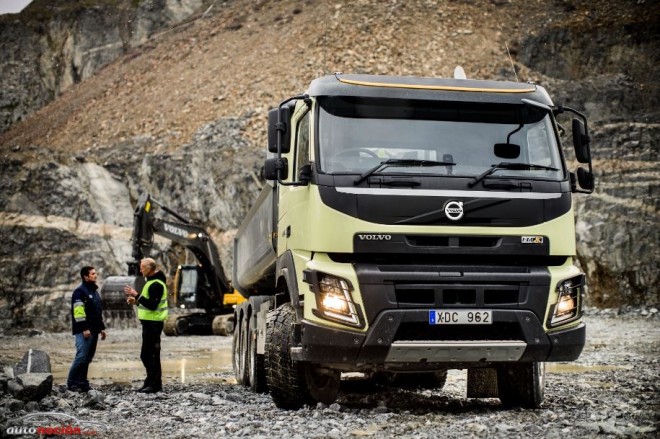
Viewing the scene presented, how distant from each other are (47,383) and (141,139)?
36927 millimetres

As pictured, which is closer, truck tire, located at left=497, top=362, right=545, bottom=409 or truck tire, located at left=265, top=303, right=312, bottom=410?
truck tire, located at left=265, top=303, right=312, bottom=410

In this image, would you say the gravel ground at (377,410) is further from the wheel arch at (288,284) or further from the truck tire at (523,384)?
the wheel arch at (288,284)

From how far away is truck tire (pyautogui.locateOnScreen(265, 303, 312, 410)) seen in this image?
26.9 feet

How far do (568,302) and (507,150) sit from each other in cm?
155

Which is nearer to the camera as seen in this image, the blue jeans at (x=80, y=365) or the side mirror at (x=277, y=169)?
the side mirror at (x=277, y=169)

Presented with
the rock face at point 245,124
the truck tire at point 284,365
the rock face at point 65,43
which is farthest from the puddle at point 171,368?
the rock face at point 65,43

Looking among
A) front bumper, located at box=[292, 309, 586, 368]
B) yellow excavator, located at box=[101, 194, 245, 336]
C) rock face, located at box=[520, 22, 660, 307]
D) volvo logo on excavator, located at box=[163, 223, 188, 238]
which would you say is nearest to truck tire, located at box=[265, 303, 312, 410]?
front bumper, located at box=[292, 309, 586, 368]

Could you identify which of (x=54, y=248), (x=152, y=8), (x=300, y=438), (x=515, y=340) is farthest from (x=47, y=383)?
(x=152, y=8)

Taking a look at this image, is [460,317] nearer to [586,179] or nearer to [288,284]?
[288,284]

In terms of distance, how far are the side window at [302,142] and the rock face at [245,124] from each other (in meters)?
27.6

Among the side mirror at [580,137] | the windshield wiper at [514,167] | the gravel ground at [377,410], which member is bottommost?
the gravel ground at [377,410]

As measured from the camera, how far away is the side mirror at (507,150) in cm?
789

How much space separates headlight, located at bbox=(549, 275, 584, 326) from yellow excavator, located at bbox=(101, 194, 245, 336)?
1653 cm

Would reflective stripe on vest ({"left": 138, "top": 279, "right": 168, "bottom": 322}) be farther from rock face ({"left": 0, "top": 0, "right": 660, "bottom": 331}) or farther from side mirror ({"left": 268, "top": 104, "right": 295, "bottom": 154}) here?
rock face ({"left": 0, "top": 0, "right": 660, "bottom": 331})
